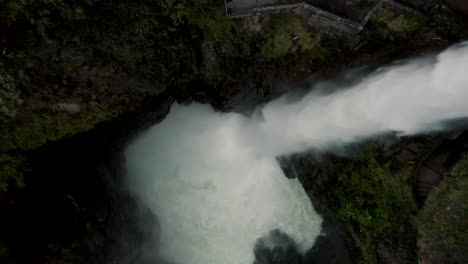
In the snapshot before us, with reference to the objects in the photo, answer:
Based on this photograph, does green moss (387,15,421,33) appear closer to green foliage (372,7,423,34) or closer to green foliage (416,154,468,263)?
green foliage (372,7,423,34)

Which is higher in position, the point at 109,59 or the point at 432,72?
the point at 109,59

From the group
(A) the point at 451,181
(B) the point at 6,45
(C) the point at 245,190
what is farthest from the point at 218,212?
(B) the point at 6,45

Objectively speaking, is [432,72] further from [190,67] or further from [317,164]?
[190,67]

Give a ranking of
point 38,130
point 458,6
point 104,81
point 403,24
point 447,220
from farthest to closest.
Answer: point 447,220 < point 403,24 < point 458,6 < point 104,81 < point 38,130

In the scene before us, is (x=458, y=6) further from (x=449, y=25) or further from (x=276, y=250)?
(x=276, y=250)

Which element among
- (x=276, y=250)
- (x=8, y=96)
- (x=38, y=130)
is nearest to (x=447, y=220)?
(x=276, y=250)

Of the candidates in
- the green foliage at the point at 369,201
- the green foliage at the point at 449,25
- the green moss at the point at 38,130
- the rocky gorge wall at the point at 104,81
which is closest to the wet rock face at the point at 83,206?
the rocky gorge wall at the point at 104,81
